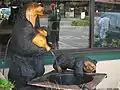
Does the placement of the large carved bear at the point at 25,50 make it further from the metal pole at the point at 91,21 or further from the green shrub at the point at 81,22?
the metal pole at the point at 91,21

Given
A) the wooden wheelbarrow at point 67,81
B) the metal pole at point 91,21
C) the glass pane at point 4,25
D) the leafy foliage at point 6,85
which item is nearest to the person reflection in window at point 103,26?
the metal pole at point 91,21

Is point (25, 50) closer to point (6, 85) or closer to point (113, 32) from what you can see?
point (6, 85)

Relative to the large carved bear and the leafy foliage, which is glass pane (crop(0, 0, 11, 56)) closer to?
the large carved bear

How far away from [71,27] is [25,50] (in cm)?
224

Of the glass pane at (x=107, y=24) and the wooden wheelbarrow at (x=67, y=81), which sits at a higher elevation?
the glass pane at (x=107, y=24)

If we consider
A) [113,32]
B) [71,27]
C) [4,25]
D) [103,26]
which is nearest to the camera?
[4,25]

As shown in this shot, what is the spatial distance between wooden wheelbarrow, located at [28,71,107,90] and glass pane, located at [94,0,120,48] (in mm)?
2114

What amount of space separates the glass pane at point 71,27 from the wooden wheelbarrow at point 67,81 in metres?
1.72

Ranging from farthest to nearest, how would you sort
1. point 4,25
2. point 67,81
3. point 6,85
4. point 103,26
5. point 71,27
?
1. point 103,26
2. point 71,27
3. point 4,25
4. point 67,81
5. point 6,85

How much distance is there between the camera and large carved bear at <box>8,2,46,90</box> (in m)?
4.06

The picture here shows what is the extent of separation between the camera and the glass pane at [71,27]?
6055 mm

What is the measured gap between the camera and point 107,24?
21.5 feet

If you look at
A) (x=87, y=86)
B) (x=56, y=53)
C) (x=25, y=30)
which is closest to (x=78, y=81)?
(x=87, y=86)

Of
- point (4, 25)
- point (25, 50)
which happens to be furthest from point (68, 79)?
point (4, 25)
